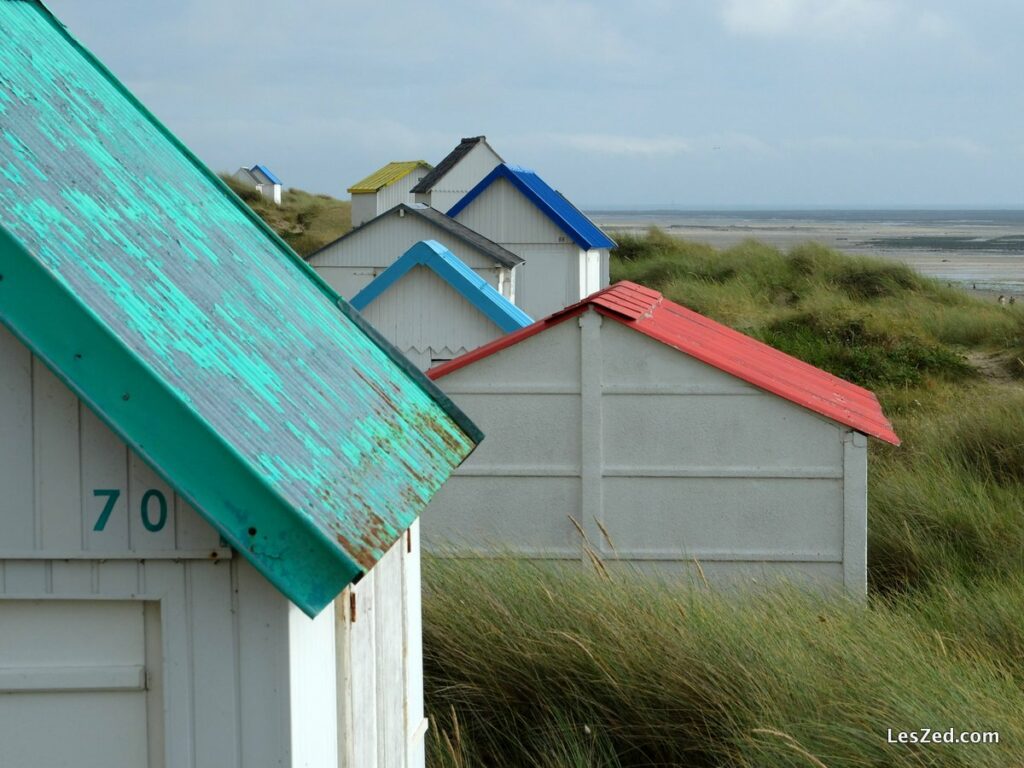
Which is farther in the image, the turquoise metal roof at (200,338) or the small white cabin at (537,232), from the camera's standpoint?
the small white cabin at (537,232)

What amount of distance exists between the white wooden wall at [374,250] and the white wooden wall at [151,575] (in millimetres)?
12444

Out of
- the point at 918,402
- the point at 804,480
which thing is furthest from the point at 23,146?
the point at 918,402

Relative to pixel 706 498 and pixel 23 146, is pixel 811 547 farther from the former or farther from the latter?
pixel 23 146

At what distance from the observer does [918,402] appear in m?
14.2

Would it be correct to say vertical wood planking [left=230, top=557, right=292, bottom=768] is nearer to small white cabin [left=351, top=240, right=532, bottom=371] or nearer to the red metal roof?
the red metal roof

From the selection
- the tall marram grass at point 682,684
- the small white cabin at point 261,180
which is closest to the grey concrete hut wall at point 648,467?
the tall marram grass at point 682,684

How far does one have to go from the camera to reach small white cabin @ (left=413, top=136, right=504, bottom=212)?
23.3 meters

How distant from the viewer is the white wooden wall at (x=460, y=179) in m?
23.3

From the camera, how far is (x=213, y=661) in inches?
89.2

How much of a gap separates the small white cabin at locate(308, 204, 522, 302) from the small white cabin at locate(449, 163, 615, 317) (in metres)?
3.82

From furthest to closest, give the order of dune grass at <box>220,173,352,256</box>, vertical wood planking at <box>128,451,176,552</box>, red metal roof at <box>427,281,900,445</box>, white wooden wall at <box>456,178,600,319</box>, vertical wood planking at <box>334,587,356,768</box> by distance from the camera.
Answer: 1. dune grass at <box>220,173,352,256</box>
2. white wooden wall at <box>456,178,600,319</box>
3. red metal roof at <box>427,281,900,445</box>
4. vertical wood planking at <box>334,587,356,768</box>
5. vertical wood planking at <box>128,451,176,552</box>

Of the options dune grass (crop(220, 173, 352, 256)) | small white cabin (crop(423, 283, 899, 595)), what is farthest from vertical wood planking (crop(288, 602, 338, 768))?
dune grass (crop(220, 173, 352, 256))

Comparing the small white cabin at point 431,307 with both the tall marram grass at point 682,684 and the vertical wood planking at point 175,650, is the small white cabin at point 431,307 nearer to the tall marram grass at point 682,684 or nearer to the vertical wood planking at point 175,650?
the tall marram grass at point 682,684

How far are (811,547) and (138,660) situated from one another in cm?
520
